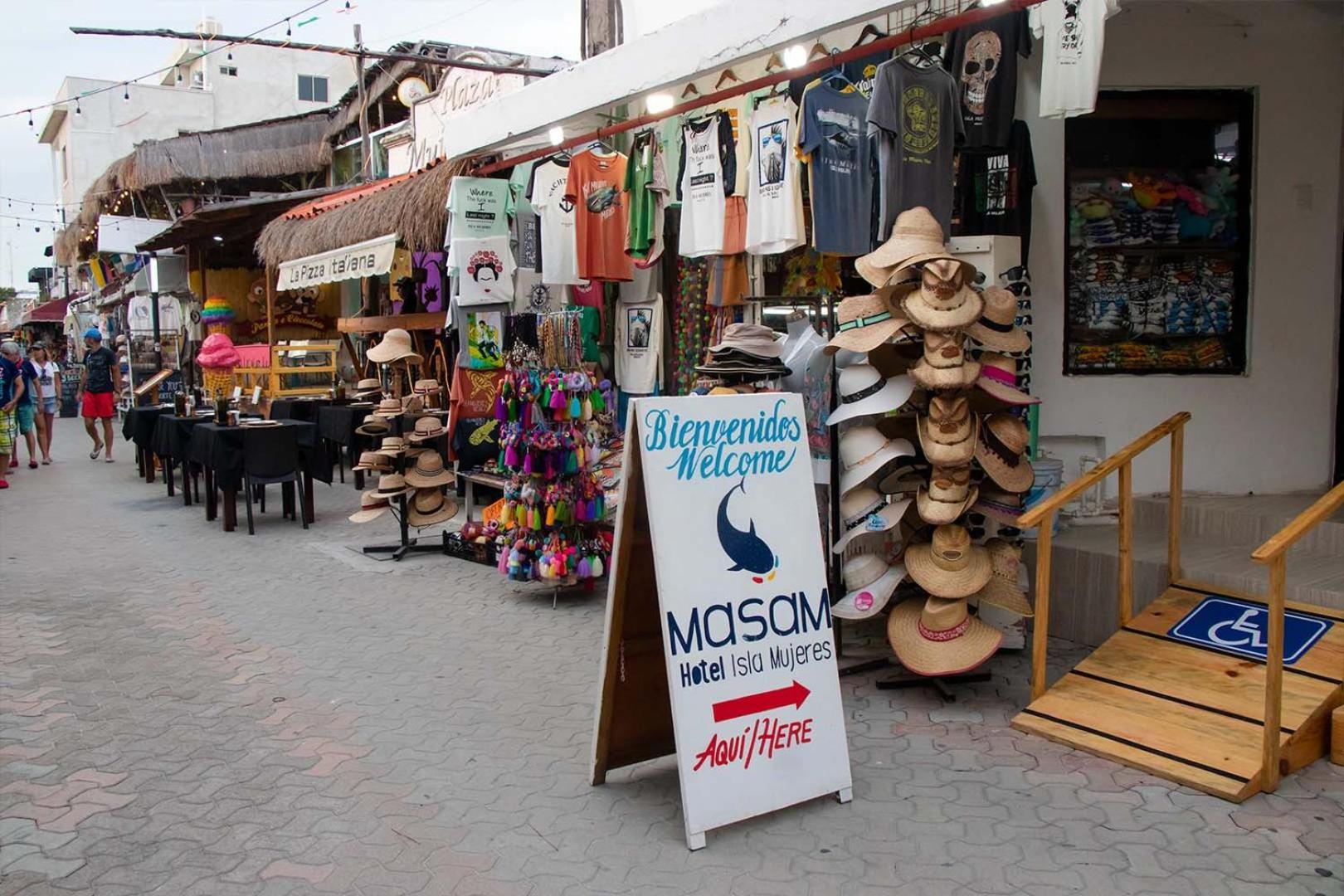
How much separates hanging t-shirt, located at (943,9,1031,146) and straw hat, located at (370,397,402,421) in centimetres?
497

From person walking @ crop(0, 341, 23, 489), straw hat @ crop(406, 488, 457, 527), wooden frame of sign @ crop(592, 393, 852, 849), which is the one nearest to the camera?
wooden frame of sign @ crop(592, 393, 852, 849)

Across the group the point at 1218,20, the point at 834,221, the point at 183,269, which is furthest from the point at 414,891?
the point at 183,269

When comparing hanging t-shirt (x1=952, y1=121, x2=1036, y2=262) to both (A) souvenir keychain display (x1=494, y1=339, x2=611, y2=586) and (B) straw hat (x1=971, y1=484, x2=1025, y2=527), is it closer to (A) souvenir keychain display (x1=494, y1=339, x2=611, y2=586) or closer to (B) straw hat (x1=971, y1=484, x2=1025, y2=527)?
(B) straw hat (x1=971, y1=484, x2=1025, y2=527)

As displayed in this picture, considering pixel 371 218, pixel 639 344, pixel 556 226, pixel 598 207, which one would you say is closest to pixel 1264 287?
pixel 598 207

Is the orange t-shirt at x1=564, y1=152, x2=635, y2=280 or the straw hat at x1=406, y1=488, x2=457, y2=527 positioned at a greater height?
the orange t-shirt at x1=564, y1=152, x2=635, y2=280

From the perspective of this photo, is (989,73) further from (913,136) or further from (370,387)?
(370,387)

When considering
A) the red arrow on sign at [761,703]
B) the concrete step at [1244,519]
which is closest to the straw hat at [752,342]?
the red arrow on sign at [761,703]

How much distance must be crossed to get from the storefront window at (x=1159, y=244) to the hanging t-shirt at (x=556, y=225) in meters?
4.07

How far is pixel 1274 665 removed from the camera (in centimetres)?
368

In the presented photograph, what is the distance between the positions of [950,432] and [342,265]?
928 cm

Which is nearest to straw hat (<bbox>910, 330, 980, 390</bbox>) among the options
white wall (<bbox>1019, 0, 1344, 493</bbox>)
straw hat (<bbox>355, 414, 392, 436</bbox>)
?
white wall (<bbox>1019, 0, 1344, 493</bbox>)

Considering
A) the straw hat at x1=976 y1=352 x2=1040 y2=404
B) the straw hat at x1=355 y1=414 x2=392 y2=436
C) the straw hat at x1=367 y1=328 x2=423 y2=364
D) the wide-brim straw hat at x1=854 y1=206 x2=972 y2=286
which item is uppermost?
the wide-brim straw hat at x1=854 y1=206 x2=972 y2=286

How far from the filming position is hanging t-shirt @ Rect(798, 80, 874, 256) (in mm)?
6051

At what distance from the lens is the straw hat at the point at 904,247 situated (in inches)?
192
